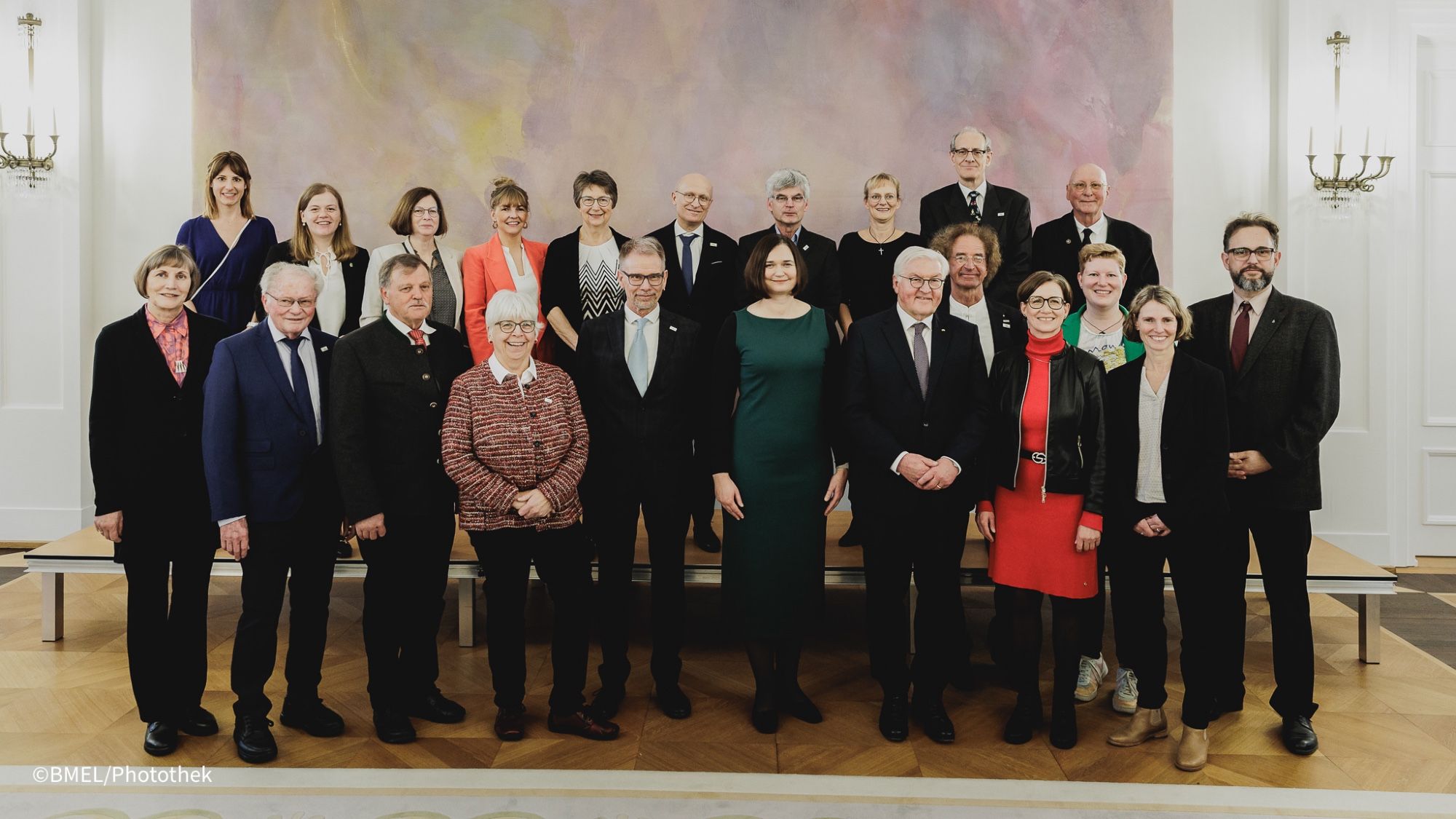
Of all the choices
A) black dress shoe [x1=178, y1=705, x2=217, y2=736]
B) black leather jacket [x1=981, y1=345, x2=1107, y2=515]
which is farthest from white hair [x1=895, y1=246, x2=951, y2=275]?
black dress shoe [x1=178, y1=705, x2=217, y2=736]

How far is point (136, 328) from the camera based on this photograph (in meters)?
3.18

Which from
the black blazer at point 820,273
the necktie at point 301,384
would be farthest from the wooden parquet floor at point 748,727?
the black blazer at point 820,273

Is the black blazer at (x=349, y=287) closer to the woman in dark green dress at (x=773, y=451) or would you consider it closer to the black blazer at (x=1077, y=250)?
the woman in dark green dress at (x=773, y=451)

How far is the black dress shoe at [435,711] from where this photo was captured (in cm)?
354

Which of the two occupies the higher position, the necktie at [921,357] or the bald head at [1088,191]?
the bald head at [1088,191]

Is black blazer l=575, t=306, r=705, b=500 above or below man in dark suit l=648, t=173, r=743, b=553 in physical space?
below

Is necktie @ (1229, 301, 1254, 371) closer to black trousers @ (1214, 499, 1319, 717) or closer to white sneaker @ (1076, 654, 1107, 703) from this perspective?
black trousers @ (1214, 499, 1319, 717)

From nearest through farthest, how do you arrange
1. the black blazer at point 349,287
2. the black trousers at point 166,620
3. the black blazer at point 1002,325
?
the black trousers at point 166,620
the black blazer at point 1002,325
the black blazer at point 349,287

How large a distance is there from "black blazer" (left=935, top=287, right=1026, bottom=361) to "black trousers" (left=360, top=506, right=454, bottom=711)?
203 cm

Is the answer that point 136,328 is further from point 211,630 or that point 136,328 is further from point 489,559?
point 211,630

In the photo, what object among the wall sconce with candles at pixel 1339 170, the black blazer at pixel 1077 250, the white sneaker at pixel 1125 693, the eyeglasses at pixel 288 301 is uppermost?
the wall sconce with candles at pixel 1339 170

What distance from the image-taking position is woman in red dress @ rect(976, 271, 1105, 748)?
3232 millimetres

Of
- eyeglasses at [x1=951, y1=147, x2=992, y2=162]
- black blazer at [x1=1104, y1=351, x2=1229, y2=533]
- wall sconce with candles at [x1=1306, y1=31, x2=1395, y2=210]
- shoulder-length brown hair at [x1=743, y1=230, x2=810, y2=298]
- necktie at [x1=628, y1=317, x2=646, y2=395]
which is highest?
wall sconce with candles at [x1=1306, y1=31, x2=1395, y2=210]

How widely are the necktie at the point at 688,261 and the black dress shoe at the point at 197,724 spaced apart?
2.43 meters
